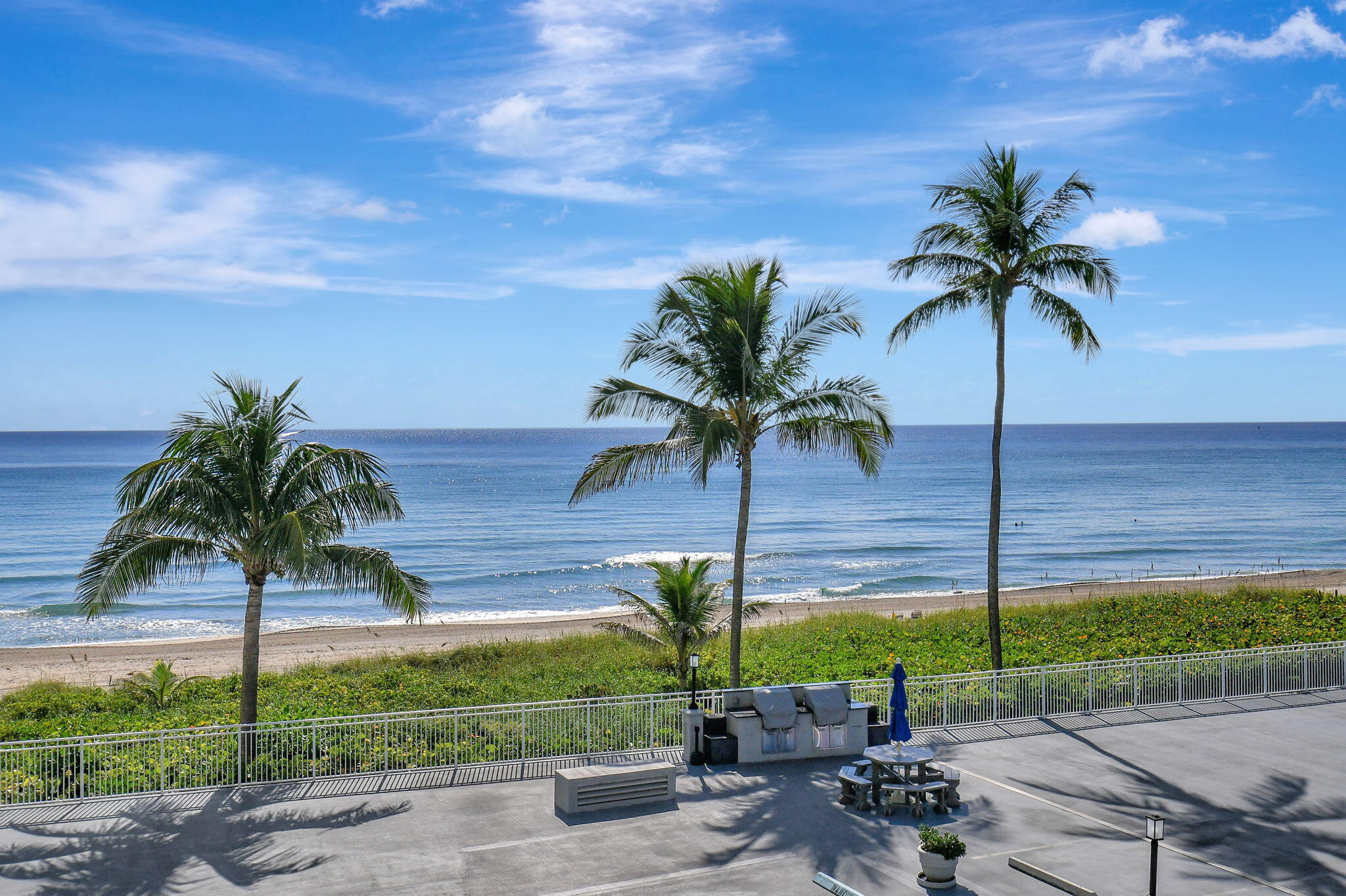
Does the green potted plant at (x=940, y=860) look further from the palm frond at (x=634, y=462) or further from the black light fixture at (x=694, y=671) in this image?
the palm frond at (x=634, y=462)

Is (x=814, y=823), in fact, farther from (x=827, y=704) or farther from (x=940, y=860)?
(x=827, y=704)

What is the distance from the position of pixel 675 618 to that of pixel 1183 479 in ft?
389

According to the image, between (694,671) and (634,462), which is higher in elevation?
(634,462)

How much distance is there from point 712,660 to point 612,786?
16.5 m

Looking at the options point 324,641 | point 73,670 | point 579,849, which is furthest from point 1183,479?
point 579,849

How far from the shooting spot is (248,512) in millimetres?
16203

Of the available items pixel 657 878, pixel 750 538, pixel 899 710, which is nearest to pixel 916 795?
pixel 899 710

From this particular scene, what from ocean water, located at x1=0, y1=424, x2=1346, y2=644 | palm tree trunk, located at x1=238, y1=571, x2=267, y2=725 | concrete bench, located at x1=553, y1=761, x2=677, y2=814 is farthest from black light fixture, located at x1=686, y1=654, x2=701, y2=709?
ocean water, located at x1=0, y1=424, x2=1346, y2=644

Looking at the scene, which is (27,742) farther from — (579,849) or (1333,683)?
(1333,683)

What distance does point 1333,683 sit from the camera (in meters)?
19.6

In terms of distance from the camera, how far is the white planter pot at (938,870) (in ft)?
33.2

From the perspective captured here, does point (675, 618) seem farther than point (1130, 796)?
Yes

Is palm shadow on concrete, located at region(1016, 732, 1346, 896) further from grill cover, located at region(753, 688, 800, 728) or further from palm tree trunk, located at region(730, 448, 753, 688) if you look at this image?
palm tree trunk, located at region(730, 448, 753, 688)

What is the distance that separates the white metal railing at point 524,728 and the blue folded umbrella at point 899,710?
241cm
